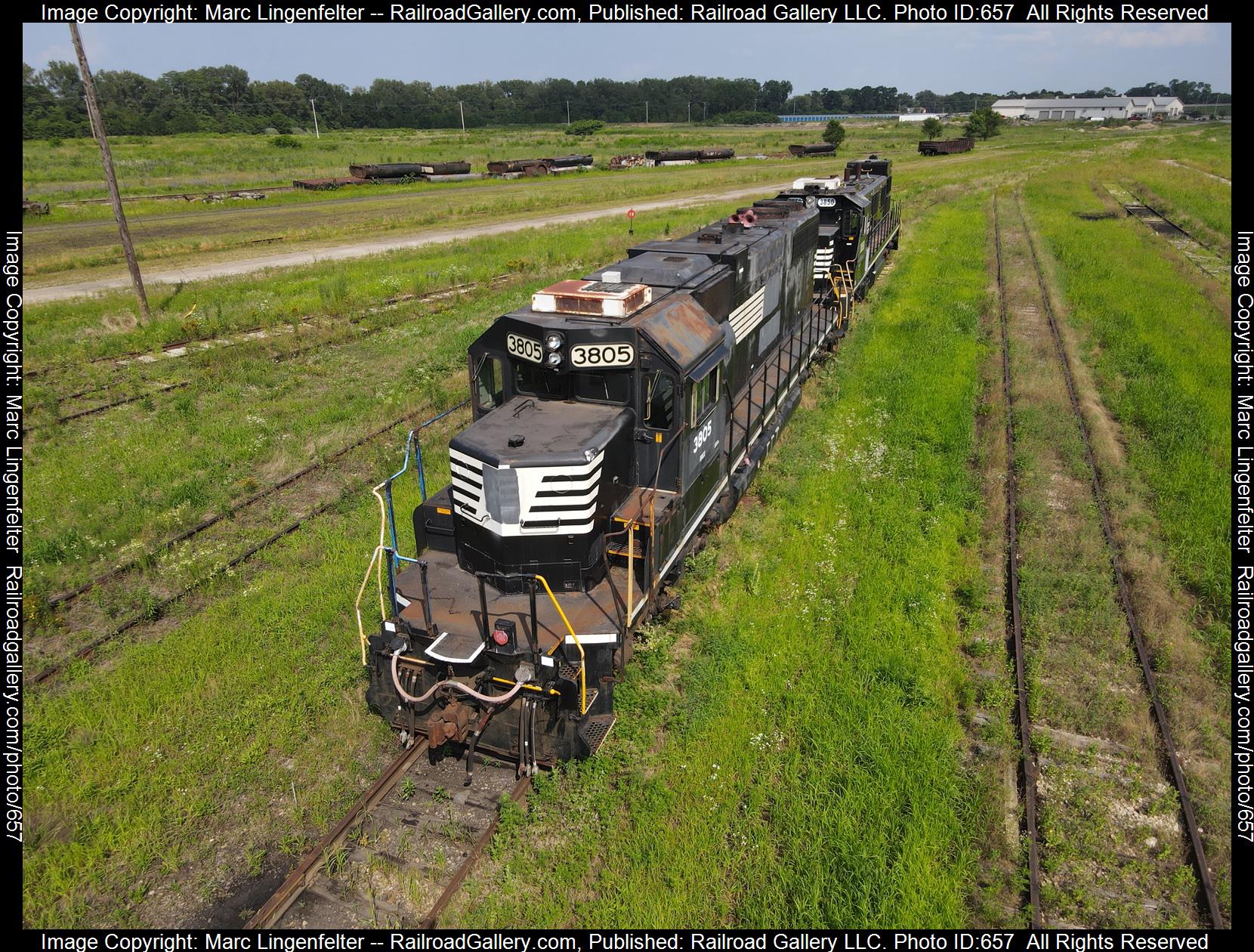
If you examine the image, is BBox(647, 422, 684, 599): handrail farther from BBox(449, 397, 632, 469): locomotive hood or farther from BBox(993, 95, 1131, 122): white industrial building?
BBox(993, 95, 1131, 122): white industrial building

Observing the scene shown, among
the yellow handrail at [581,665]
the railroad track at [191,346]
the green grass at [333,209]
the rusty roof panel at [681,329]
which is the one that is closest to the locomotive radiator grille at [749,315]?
the rusty roof panel at [681,329]

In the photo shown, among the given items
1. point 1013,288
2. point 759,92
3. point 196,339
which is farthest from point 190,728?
point 759,92

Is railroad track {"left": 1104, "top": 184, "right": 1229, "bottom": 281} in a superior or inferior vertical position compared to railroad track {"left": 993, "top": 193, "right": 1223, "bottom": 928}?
superior

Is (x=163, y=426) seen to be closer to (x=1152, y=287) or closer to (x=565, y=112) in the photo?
(x=1152, y=287)

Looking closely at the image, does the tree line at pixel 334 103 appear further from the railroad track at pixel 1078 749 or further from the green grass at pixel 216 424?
the railroad track at pixel 1078 749

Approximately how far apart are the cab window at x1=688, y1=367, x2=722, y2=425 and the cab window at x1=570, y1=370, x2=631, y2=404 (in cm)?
76

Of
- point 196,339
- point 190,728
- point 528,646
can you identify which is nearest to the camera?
point 528,646

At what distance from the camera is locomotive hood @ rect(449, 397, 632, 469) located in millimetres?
7352

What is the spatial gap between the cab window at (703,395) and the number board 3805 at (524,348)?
5.82ft

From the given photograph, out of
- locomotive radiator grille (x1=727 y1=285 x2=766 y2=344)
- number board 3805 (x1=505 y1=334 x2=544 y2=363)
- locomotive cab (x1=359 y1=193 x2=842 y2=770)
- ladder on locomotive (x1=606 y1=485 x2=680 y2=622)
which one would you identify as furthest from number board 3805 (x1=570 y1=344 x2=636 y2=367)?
locomotive radiator grille (x1=727 y1=285 x2=766 y2=344)

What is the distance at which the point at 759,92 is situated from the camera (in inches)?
7820

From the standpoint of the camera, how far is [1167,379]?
655 inches

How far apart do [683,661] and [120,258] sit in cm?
3577

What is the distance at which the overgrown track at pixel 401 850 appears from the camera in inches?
234
